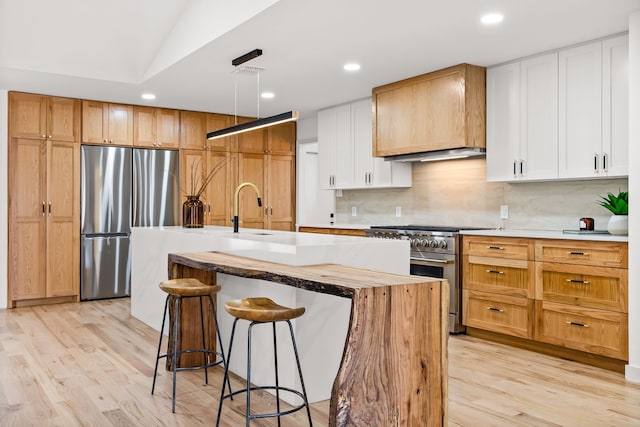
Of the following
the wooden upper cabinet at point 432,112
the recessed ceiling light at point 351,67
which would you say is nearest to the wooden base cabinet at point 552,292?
the wooden upper cabinet at point 432,112

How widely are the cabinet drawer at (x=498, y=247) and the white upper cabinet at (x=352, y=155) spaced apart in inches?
57.9

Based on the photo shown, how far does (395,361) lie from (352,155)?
4.32 meters

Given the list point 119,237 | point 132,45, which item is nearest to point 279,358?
point 132,45

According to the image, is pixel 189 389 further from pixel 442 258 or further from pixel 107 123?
pixel 107 123

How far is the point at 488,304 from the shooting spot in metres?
4.38

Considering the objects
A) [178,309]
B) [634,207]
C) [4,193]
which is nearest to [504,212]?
[634,207]

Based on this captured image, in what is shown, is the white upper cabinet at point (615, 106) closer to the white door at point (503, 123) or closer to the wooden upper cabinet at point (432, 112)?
the white door at point (503, 123)

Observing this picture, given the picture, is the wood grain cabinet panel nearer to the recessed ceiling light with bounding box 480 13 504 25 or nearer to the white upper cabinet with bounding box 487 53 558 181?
the white upper cabinet with bounding box 487 53 558 181

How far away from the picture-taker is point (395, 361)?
216 cm

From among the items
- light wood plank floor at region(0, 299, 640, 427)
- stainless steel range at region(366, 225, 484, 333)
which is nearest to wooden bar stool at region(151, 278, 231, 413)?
light wood plank floor at region(0, 299, 640, 427)

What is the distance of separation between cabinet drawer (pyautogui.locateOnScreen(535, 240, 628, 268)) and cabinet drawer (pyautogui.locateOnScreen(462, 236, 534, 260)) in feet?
0.30

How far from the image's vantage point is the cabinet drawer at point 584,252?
354cm

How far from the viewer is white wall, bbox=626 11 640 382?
341cm

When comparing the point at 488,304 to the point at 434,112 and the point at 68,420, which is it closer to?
the point at 434,112
